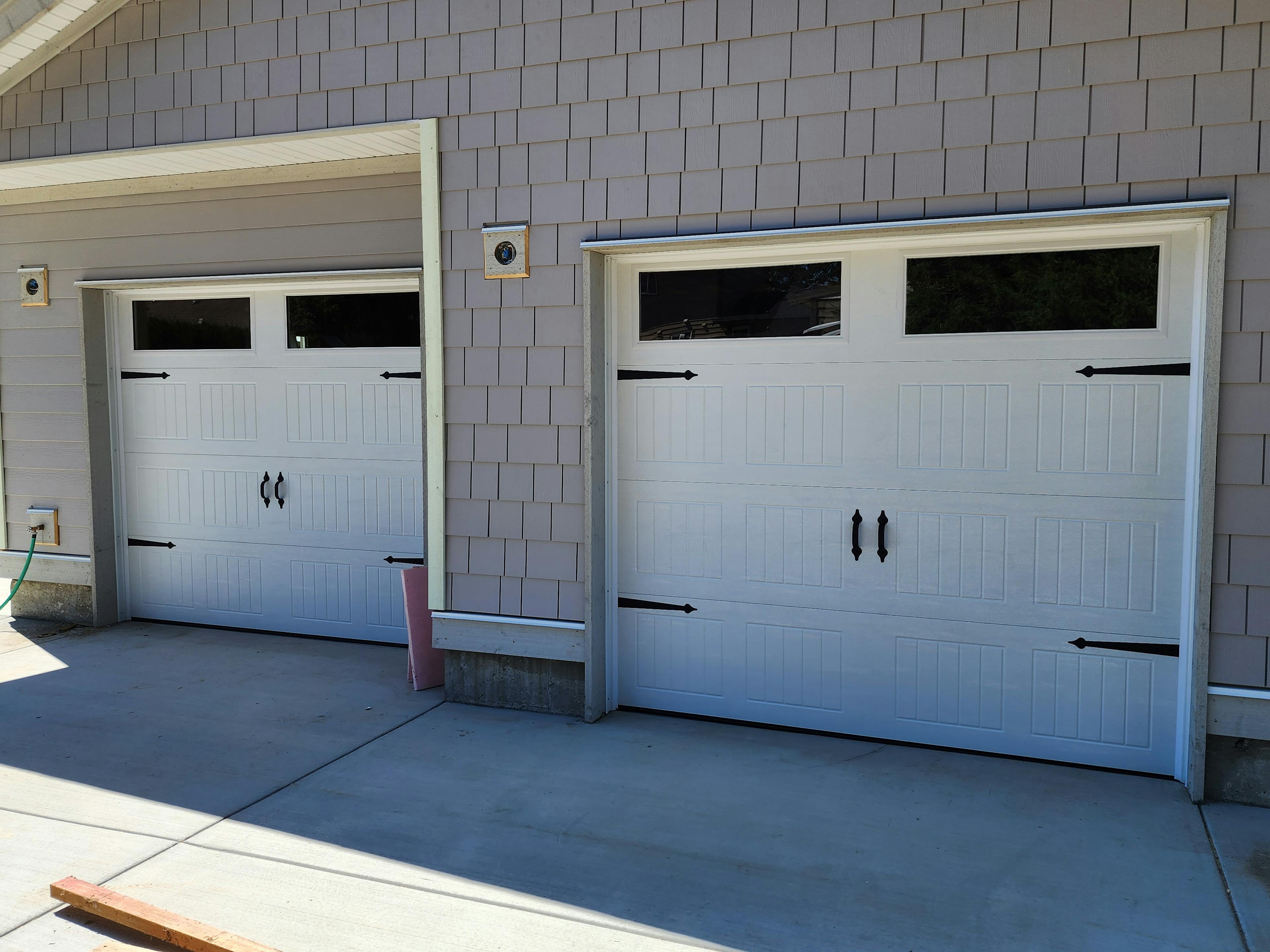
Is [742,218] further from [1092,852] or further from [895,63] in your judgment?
[1092,852]

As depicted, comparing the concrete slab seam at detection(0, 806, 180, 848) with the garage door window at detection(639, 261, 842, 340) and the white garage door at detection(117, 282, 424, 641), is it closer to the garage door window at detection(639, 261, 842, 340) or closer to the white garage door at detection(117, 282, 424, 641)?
the white garage door at detection(117, 282, 424, 641)

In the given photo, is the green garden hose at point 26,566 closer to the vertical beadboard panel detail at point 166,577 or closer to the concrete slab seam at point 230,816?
the vertical beadboard panel detail at point 166,577

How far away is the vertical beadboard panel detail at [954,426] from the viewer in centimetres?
410

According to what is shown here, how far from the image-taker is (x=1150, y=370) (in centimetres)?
384

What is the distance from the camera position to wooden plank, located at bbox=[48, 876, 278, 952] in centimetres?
269

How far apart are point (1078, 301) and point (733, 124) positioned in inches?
62.9

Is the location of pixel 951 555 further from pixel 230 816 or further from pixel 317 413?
pixel 317 413

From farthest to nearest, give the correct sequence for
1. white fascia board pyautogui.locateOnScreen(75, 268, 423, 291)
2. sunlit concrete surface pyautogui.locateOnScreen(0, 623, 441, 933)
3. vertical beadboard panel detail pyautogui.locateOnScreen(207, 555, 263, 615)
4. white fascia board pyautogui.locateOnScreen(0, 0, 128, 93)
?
vertical beadboard panel detail pyautogui.locateOnScreen(207, 555, 263, 615) → white fascia board pyautogui.locateOnScreen(75, 268, 423, 291) → white fascia board pyautogui.locateOnScreen(0, 0, 128, 93) → sunlit concrete surface pyautogui.locateOnScreen(0, 623, 441, 933)

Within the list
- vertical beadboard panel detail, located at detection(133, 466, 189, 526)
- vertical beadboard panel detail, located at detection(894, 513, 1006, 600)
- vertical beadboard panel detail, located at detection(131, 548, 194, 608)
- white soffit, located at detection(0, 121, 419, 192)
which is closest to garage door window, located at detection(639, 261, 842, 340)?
vertical beadboard panel detail, located at detection(894, 513, 1006, 600)

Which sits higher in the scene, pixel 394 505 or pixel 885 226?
pixel 885 226

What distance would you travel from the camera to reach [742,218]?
425cm

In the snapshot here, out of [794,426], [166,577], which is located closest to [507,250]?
[794,426]

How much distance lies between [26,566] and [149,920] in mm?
4598

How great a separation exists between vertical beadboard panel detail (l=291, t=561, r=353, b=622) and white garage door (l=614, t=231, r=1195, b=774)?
2100mm
